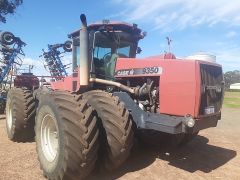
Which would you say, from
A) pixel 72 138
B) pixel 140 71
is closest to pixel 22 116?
pixel 140 71

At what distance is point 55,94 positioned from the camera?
5.52 meters

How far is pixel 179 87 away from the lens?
5.43m

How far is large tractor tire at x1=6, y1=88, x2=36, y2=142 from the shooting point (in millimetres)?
7945

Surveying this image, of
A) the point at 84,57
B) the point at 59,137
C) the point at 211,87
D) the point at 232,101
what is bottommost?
the point at 232,101

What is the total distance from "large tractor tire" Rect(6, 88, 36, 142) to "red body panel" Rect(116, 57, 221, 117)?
3690 millimetres

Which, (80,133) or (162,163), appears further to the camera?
(162,163)

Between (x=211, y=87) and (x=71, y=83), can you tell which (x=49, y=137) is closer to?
(x=71, y=83)

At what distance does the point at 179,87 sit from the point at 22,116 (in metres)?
4.19

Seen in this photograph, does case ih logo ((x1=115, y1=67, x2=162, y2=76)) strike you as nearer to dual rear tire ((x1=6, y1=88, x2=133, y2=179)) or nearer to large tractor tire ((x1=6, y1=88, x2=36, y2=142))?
dual rear tire ((x1=6, y1=88, x2=133, y2=179))

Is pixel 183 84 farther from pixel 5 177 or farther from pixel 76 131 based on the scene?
pixel 5 177

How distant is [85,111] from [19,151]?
285 cm

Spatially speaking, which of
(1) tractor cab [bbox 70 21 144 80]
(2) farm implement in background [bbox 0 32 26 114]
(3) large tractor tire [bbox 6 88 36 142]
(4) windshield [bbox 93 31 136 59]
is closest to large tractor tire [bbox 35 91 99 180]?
(1) tractor cab [bbox 70 21 144 80]

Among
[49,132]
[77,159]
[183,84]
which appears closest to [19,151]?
[49,132]

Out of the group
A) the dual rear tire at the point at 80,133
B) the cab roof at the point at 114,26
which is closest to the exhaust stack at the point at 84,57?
the dual rear tire at the point at 80,133
